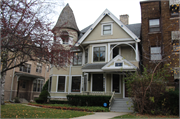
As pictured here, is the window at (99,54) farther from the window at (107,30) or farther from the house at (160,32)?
the house at (160,32)

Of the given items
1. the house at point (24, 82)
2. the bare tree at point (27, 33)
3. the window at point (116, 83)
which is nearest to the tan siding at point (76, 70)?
the window at point (116, 83)

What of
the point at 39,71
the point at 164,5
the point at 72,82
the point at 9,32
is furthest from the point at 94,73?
the point at 39,71

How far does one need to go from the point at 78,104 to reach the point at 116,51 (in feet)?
23.9

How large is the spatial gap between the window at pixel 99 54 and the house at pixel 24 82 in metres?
11.5

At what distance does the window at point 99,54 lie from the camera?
60.8 feet

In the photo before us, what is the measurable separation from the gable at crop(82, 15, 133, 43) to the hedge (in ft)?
21.6

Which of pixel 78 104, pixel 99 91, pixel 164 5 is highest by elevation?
pixel 164 5

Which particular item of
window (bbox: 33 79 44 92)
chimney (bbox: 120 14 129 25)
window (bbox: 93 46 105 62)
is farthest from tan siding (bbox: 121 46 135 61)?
window (bbox: 33 79 44 92)

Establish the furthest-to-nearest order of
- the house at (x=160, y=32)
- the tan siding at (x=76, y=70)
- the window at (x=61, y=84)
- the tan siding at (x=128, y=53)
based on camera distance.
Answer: the window at (x=61, y=84) → the tan siding at (x=76, y=70) → the tan siding at (x=128, y=53) → the house at (x=160, y=32)

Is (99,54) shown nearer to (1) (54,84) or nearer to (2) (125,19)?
(1) (54,84)

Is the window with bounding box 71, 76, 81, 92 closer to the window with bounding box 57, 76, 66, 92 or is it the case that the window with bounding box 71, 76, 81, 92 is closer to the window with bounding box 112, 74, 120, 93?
the window with bounding box 57, 76, 66, 92

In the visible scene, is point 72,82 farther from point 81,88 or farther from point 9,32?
point 9,32

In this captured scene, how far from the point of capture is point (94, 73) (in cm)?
1864

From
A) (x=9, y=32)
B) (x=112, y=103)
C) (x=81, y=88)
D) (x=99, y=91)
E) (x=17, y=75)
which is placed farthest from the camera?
(x=17, y=75)
